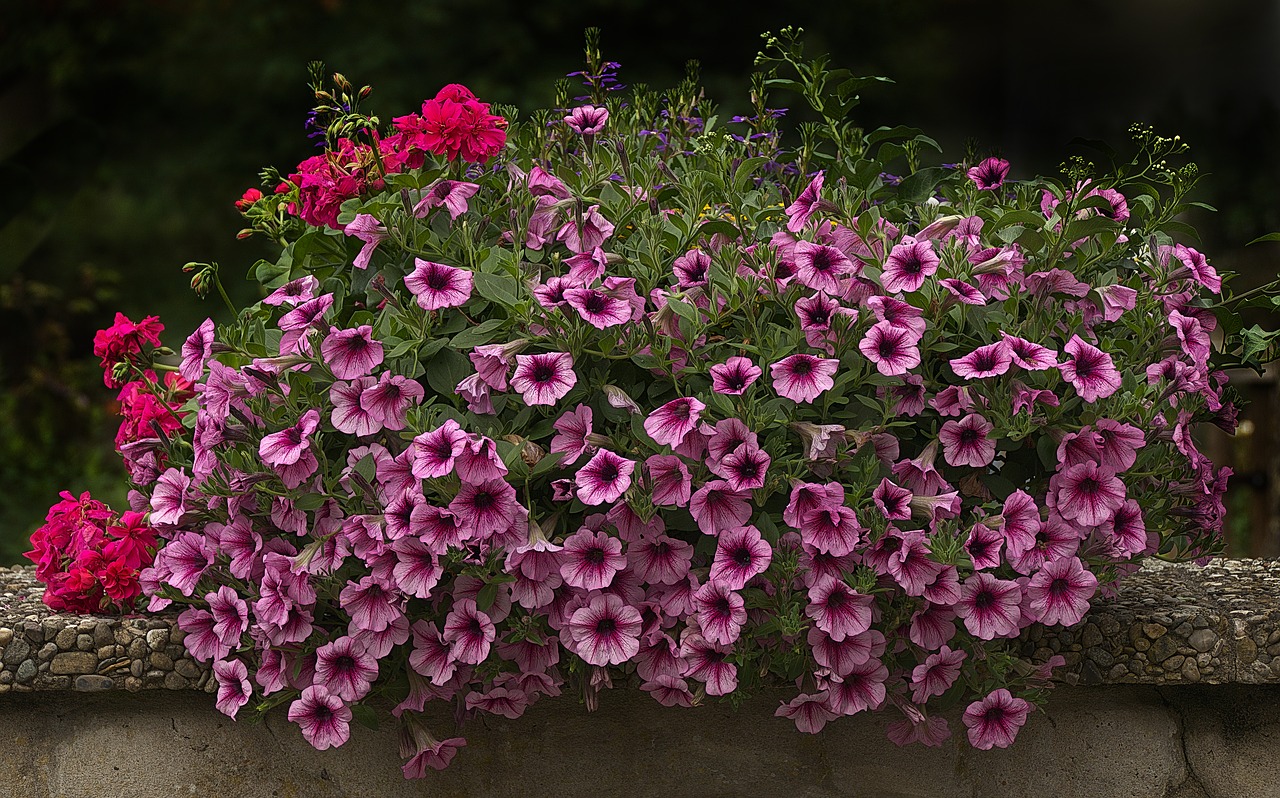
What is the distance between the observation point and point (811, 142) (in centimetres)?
219

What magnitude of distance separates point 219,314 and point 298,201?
6026 millimetres

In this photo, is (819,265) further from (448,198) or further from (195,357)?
(195,357)

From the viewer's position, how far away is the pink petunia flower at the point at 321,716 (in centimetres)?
189

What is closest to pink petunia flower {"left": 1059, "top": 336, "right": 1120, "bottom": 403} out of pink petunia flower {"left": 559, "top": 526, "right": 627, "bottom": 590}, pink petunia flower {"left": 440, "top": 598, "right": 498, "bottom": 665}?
pink petunia flower {"left": 559, "top": 526, "right": 627, "bottom": 590}

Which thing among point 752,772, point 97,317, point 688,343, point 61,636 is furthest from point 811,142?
point 97,317

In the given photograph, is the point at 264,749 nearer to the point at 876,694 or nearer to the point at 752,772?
the point at 752,772

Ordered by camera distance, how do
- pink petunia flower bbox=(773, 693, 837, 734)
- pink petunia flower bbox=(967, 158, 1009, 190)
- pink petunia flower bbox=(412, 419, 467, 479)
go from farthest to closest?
pink petunia flower bbox=(967, 158, 1009, 190), pink petunia flower bbox=(773, 693, 837, 734), pink petunia flower bbox=(412, 419, 467, 479)

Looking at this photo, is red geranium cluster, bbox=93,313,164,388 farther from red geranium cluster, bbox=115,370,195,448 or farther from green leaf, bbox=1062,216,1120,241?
green leaf, bbox=1062,216,1120,241

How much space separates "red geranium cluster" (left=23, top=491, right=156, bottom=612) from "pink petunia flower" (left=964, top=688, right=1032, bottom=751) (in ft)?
4.67

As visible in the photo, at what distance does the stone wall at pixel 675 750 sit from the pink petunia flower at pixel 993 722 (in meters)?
0.20

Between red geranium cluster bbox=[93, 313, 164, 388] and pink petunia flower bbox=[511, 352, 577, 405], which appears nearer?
pink petunia flower bbox=[511, 352, 577, 405]

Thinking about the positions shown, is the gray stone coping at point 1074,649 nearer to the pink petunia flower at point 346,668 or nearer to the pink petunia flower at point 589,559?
the pink petunia flower at point 346,668

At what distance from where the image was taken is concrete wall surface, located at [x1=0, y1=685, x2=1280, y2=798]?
214 centimetres

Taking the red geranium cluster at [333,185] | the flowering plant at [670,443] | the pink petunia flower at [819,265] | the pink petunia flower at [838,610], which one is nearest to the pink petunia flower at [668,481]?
the flowering plant at [670,443]
